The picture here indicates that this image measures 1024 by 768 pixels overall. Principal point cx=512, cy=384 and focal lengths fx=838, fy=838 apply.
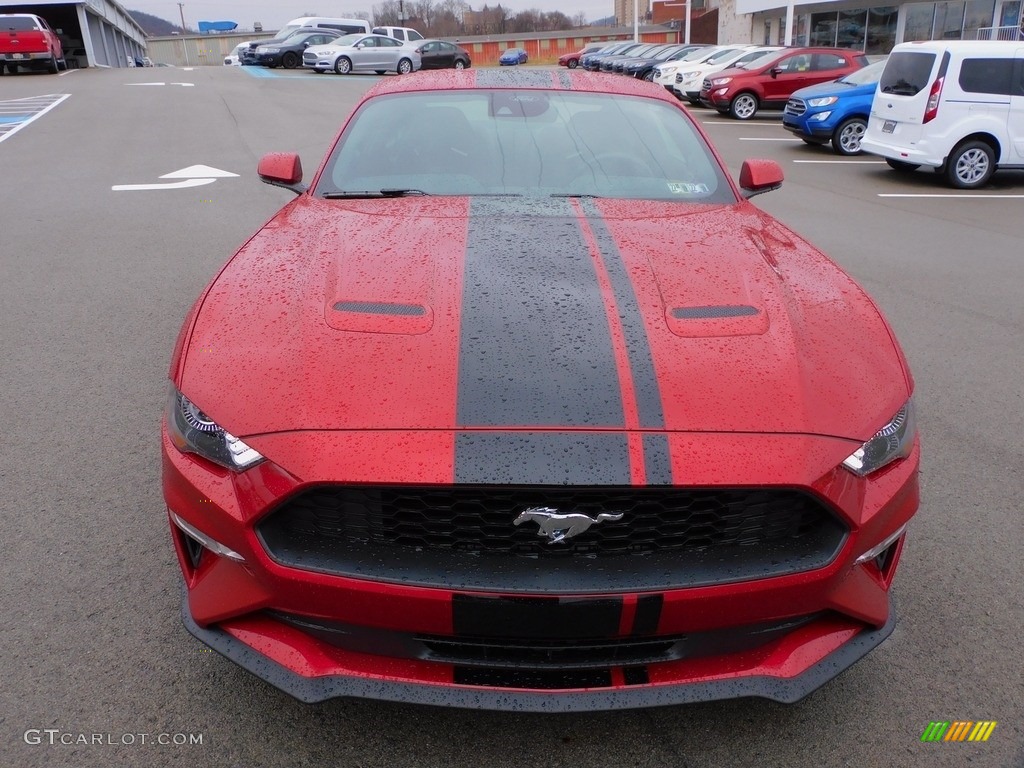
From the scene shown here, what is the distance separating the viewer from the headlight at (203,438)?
1.96 metres

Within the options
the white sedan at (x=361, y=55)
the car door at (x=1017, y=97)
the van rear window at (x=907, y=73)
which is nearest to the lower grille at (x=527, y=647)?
the van rear window at (x=907, y=73)

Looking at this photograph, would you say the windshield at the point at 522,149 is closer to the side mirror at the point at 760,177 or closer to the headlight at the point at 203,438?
the side mirror at the point at 760,177

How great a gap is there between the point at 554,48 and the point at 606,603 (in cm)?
7592

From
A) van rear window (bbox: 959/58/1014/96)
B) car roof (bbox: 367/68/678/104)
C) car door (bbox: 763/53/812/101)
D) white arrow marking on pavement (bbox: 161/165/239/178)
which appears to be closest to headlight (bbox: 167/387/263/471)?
car roof (bbox: 367/68/678/104)

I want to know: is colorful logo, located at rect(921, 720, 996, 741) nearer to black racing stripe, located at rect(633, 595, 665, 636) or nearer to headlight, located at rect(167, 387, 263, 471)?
black racing stripe, located at rect(633, 595, 665, 636)

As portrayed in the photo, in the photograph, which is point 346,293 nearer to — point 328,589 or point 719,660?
point 328,589

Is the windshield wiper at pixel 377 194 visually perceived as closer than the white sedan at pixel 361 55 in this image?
Yes

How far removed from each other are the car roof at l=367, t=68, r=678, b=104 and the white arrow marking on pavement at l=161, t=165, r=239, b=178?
7.46 metres

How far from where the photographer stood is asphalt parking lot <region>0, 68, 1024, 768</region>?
7.14ft

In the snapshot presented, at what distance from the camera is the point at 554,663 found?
1.93 meters

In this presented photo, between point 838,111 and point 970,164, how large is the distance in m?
3.07

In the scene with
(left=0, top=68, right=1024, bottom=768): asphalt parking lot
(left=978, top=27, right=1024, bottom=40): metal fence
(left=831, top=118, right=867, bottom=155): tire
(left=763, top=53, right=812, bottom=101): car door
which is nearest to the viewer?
(left=0, top=68, right=1024, bottom=768): asphalt parking lot

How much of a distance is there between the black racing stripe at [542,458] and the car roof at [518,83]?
250cm

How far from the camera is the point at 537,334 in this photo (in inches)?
88.3
